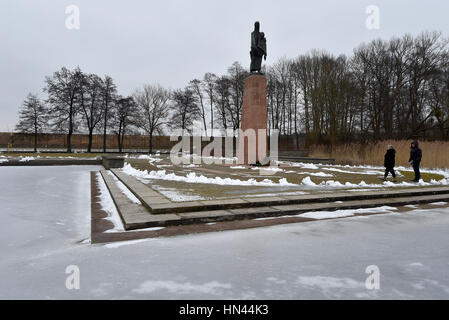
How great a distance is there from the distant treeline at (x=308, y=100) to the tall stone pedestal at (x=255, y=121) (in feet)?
46.2

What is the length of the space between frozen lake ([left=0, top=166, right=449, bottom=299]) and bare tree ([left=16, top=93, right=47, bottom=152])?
131 ft

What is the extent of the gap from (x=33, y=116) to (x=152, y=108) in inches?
657

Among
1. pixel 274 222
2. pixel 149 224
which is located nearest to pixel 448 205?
pixel 274 222

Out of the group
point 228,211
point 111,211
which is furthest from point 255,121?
point 111,211

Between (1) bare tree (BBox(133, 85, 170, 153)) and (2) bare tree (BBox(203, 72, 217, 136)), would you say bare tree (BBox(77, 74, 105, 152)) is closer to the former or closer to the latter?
(1) bare tree (BBox(133, 85, 170, 153))

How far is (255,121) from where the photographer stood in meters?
17.3

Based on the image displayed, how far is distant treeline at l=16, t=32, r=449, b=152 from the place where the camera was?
91.6 ft

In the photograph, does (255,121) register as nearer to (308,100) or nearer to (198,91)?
(308,100)

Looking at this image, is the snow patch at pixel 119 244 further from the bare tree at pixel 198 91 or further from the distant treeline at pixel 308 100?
the bare tree at pixel 198 91

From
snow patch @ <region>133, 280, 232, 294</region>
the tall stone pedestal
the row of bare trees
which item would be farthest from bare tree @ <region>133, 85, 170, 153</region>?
snow patch @ <region>133, 280, 232, 294</region>

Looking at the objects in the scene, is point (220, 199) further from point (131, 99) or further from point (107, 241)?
point (131, 99)

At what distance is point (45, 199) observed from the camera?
714 centimetres

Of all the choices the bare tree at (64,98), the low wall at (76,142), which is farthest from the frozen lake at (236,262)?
the low wall at (76,142)

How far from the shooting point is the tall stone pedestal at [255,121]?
1731cm
